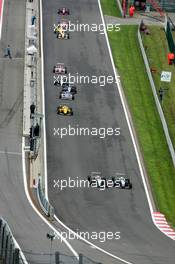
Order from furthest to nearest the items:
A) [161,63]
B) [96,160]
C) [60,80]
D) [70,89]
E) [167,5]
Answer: [167,5] → [161,63] → [60,80] → [70,89] → [96,160]

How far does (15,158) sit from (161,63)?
30.7m

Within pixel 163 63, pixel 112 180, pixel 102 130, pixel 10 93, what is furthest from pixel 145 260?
pixel 163 63

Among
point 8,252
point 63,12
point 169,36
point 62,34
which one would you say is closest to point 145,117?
point 169,36

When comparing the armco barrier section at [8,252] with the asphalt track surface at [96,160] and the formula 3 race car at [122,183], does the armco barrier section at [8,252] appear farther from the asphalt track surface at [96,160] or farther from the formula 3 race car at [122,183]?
the formula 3 race car at [122,183]

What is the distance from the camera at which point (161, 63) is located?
11344 cm

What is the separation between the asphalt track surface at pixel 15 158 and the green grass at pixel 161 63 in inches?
494

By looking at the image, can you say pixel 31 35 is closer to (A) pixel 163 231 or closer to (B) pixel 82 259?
(A) pixel 163 231

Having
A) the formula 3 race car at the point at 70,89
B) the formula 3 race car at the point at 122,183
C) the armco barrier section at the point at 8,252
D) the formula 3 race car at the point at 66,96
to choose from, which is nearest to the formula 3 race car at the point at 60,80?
the formula 3 race car at the point at 70,89

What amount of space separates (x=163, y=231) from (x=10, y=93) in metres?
25.8

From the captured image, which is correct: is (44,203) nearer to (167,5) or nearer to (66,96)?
(66,96)

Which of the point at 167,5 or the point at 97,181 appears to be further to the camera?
the point at 167,5

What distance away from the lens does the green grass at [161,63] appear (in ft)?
330

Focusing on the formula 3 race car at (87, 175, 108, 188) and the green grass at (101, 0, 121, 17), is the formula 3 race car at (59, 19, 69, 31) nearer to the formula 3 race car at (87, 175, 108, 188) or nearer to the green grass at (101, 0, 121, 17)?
the green grass at (101, 0, 121, 17)

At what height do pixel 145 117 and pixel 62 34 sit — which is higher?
pixel 62 34
